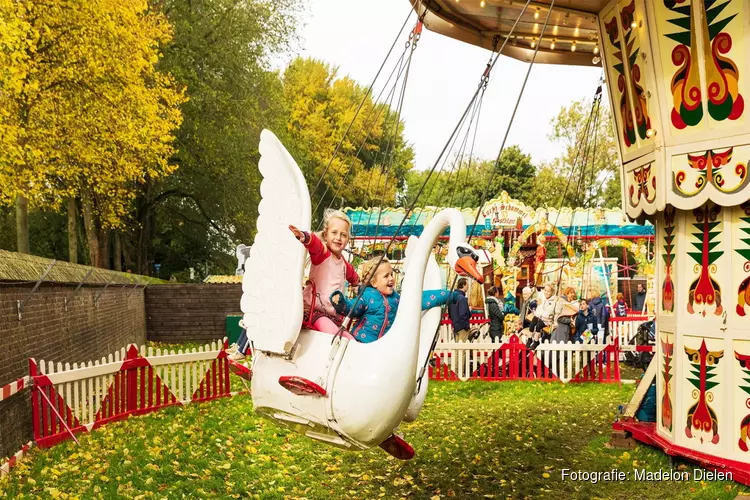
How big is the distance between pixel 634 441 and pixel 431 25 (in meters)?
5.00

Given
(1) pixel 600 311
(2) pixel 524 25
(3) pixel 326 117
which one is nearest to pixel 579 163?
(3) pixel 326 117

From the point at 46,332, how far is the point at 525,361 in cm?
773

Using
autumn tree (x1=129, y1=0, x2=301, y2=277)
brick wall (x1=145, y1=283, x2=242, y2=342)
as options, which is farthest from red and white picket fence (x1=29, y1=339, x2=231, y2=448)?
autumn tree (x1=129, y1=0, x2=301, y2=277)

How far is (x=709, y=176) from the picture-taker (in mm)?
6109

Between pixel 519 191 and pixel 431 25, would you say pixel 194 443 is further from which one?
pixel 519 191

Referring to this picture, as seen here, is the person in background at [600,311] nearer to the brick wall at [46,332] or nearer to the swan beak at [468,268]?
the brick wall at [46,332]

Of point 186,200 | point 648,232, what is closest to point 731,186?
point 648,232

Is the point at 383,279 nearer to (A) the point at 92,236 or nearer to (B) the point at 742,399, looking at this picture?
(B) the point at 742,399

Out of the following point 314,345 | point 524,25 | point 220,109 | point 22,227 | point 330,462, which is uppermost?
point 220,109

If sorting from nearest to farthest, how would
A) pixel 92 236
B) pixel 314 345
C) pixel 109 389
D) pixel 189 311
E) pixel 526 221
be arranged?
pixel 314 345, pixel 109 389, pixel 92 236, pixel 189 311, pixel 526 221

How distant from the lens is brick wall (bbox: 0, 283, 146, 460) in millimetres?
6816

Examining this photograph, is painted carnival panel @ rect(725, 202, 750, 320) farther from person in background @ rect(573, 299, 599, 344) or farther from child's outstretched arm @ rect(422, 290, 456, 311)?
person in background @ rect(573, 299, 599, 344)

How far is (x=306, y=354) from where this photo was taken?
4438mm

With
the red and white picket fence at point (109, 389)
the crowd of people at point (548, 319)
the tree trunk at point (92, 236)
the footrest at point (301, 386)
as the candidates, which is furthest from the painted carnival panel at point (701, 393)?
the tree trunk at point (92, 236)
